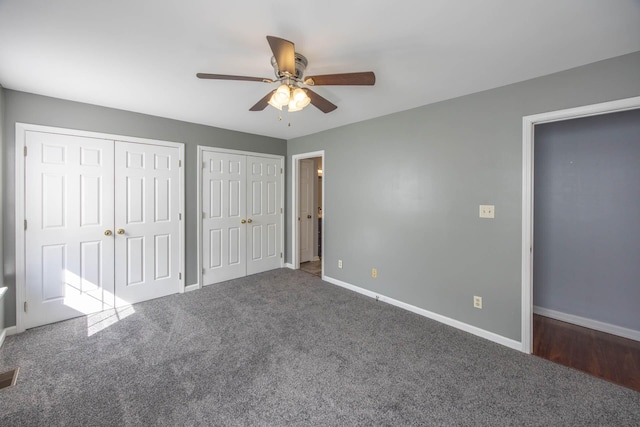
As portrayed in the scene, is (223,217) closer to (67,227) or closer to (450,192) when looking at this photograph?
(67,227)

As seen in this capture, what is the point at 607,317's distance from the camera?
2.64m

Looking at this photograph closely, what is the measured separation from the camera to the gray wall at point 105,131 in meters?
2.46

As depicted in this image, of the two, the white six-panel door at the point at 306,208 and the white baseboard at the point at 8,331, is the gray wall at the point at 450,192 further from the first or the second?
the white baseboard at the point at 8,331

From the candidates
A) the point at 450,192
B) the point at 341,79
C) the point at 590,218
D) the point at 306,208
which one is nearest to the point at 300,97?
the point at 341,79

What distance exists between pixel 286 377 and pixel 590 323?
3.20 metres

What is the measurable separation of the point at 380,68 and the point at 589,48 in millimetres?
1395

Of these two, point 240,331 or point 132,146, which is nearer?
point 240,331

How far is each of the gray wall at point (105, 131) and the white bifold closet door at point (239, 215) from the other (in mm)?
173

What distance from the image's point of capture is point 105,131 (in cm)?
294

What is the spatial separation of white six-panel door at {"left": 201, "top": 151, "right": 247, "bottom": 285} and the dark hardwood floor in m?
3.77

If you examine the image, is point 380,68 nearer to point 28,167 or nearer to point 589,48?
point 589,48

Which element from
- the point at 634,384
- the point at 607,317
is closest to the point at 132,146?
the point at 634,384

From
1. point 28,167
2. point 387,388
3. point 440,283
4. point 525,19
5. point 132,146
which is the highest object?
point 525,19

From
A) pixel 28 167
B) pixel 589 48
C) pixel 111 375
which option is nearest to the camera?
pixel 589 48
